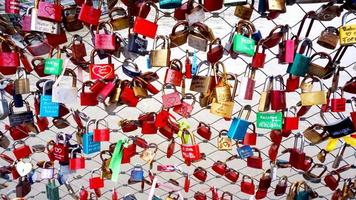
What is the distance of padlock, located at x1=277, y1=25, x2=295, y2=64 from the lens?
40.1 inches

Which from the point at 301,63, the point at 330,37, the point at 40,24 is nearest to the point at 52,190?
the point at 40,24

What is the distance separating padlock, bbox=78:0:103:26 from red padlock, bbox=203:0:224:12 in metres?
0.32

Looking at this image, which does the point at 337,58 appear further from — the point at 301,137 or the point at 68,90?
the point at 68,90

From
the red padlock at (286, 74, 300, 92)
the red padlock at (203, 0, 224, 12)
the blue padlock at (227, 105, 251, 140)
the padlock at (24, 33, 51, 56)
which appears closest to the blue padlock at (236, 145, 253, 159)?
the blue padlock at (227, 105, 251, 140)

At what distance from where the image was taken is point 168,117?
4.00 ft

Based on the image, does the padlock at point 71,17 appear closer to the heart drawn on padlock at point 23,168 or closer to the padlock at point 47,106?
the padlock at point 47,106

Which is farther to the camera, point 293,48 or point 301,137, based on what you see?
point 301,137

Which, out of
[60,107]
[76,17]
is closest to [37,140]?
[60,107]

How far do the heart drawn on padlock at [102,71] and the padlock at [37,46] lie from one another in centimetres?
21

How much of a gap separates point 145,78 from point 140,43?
5.2 inches

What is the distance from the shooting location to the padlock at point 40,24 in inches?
42.2

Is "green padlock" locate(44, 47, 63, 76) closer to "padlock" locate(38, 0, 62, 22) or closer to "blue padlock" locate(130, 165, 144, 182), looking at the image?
"padlock" locate(38, 0, 62, 22)

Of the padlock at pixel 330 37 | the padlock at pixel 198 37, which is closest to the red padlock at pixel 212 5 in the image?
the padlock at pixel 198 37

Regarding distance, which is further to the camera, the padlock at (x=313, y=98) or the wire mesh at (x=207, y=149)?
the wire mesh at (x=207, y=149)
